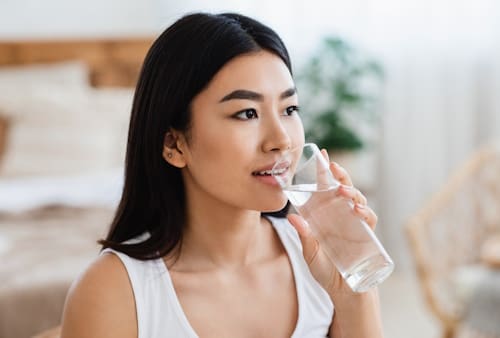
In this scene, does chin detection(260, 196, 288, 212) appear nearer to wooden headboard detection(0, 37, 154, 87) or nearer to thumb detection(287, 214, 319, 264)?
thumb detection(287, 214, 319, 264)

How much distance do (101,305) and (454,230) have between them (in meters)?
2.18

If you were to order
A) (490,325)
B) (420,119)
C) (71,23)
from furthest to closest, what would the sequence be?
(71,23) → (420,119) → (490,325)

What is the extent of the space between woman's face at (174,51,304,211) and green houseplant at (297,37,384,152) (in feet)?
8.70

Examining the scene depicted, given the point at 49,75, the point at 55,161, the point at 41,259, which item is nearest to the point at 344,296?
the point at 41,259

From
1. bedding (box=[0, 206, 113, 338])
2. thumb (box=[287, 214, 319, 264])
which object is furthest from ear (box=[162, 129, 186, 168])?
bedding (box=[0, 206, 113, 338])

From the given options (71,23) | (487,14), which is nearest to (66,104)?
(71,23)

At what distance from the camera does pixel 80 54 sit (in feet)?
14.5

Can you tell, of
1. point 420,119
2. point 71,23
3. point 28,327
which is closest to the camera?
point 28,327

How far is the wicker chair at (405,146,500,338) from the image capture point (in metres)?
2.93

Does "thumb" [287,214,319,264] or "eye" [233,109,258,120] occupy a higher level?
"eye" [233,109,258,120]

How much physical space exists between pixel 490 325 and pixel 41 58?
8.82ft

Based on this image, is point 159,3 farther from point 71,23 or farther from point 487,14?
point 487,14

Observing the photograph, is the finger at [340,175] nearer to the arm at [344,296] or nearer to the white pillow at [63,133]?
the arm at [344,296]

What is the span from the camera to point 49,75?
164 inches
